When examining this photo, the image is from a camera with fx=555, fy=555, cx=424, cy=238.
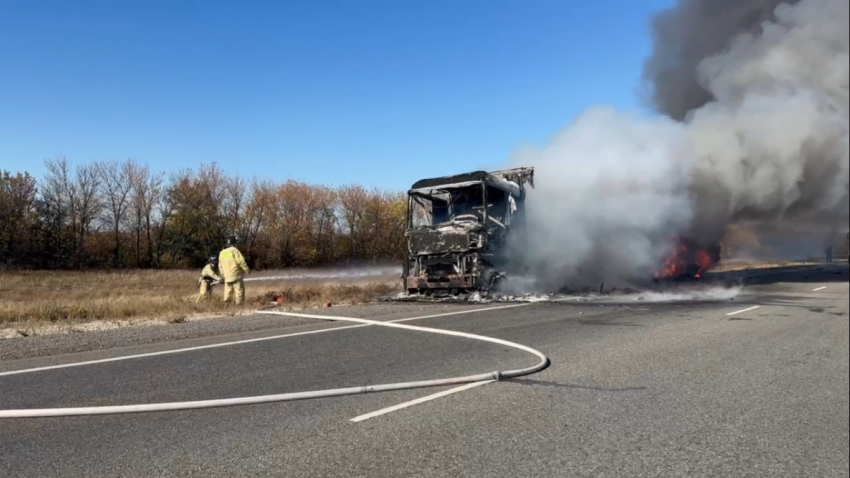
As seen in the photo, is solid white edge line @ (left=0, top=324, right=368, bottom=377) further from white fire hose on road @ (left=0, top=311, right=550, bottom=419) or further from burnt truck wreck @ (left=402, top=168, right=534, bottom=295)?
burnt truck wreck @ (left=402, top=168, right=534, bottom=295)

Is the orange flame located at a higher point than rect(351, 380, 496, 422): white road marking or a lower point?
higher

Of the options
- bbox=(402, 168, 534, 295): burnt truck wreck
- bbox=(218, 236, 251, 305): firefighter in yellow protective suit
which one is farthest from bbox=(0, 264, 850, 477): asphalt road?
bbox=(402, 168, 534, 295): burnt truck wreck

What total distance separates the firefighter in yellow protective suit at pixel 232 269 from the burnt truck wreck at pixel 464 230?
395cm

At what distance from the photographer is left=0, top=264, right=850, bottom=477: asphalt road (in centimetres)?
339

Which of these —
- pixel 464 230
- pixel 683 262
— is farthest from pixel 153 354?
pixel 683 262

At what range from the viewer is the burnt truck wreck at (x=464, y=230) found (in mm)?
13086

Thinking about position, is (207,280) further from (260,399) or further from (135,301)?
(260,399)

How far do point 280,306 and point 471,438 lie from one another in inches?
385

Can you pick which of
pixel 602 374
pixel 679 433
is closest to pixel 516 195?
pixel 602 374

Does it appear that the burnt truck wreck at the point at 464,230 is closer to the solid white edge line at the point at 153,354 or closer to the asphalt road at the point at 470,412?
the solid white edge line at the point at 153,354

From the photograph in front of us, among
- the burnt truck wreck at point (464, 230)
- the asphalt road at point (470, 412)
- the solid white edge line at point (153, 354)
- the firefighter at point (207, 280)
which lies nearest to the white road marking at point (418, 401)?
the asphalt road at point (470, 412)

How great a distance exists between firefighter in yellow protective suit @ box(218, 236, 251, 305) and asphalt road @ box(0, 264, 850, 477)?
16.8 feet

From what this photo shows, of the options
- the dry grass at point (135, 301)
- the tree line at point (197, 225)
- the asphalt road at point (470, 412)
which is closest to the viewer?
the asphalt road at point (470, 412)

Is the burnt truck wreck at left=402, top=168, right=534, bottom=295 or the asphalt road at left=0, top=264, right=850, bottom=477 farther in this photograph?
the burnt truck wreck at left=402, top=168, right=534, bottom=295
